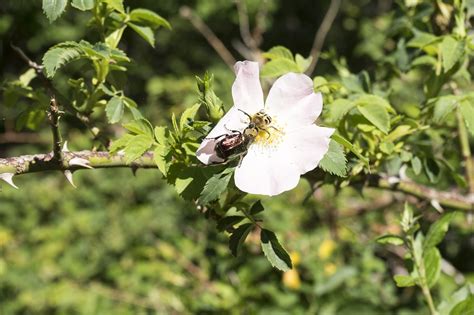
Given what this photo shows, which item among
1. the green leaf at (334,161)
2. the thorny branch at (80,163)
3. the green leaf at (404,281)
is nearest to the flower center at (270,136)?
the green leaf at (334,161)

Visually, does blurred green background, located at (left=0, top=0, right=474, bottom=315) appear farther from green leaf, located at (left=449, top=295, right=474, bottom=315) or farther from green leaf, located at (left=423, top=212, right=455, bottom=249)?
green leaf, located at (left=449, top=295, right=474, bottom=315)

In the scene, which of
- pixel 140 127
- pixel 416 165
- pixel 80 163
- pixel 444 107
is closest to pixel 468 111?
pixel 444 107

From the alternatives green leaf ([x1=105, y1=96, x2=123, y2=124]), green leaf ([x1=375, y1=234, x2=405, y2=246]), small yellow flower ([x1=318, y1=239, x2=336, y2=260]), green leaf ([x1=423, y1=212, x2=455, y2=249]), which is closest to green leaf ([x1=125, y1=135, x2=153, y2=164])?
A: green leaf ([x1=105, y1=96, x2=123, y2=124])

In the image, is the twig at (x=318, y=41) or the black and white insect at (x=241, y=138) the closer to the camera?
the black and white insect at (x=241, y=138)

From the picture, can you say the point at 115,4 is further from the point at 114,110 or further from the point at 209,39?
the point at 209,39

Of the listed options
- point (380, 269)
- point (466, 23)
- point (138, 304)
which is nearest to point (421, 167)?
point (466, 23)

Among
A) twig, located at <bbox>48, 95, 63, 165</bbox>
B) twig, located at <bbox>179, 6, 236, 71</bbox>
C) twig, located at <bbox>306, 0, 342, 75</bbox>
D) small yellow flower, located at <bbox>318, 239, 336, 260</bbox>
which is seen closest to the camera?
twig, located at <bbox>48, 95, 63, 165</bbox>

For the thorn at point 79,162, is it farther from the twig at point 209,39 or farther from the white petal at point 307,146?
the twig at point 209,39
